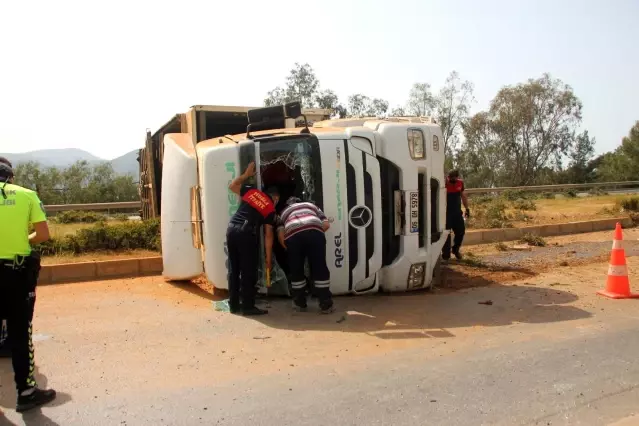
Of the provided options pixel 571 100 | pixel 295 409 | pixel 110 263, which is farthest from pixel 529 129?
pixel 295 409

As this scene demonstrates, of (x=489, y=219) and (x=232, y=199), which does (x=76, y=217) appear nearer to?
(x=232, y=199)

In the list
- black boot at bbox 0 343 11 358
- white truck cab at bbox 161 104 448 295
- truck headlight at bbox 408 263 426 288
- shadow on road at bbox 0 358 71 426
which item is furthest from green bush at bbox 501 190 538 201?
shadow on road at bbox 0 358 71 426

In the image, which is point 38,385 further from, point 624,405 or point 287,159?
point 624,405

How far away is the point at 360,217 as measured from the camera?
633cm

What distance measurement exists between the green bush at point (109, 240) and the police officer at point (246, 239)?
12.9 feet

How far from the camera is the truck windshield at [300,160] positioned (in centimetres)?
621

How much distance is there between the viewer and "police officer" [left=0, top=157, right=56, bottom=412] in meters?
3.67

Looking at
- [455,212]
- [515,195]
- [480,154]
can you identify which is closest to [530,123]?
[480,154]

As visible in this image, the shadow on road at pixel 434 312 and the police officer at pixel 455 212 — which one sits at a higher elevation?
the police officer at pixel 455 212

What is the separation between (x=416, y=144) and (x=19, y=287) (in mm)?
4430

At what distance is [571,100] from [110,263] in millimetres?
39782

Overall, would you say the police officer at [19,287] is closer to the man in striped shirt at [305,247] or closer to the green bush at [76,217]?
the man in striped shirt at [305,247]

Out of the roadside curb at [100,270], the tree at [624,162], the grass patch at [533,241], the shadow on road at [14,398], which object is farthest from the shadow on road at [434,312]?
the tree at [624,162]

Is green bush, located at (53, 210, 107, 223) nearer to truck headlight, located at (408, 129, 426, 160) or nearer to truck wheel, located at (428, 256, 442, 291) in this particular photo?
truck wheel, located at (428, 256, 442, 291)
